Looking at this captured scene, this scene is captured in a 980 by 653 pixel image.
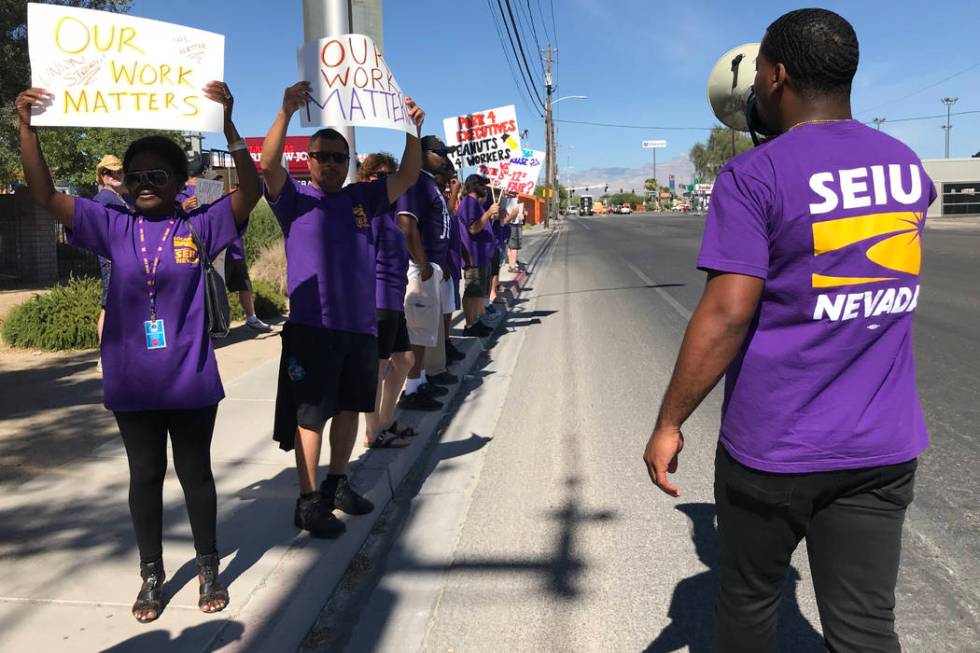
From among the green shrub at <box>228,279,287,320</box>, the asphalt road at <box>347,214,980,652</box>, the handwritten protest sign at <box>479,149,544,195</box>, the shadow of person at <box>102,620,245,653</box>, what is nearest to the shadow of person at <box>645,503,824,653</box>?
the asphalt road at <box>347,214,980,652</box>

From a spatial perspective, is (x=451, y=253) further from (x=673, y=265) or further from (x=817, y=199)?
(x=673, y=265)

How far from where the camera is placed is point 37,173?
2.79 m

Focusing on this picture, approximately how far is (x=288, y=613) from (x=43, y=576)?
3.69 feet

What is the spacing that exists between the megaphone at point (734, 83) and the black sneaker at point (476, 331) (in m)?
5.91

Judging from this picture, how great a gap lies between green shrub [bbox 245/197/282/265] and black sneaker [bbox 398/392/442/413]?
936 centimetres

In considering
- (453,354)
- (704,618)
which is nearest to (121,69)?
(704,618)

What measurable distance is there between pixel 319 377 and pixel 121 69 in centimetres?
152

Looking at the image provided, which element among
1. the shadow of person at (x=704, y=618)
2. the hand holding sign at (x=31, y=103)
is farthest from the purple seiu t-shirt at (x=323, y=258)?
→ the shadow of person at (x=704, y=618)

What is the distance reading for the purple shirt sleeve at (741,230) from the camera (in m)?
1.71

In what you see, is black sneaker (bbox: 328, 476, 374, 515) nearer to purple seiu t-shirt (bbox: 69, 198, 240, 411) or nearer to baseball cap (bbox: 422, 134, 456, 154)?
purple seiu t-shirt (bbox: 69, 198, 240, 411)

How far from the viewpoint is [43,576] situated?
126 inches

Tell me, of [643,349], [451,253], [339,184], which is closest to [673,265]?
[643,349]

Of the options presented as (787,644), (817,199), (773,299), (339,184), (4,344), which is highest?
(339,184)

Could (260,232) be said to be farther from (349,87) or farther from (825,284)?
(825,284)
